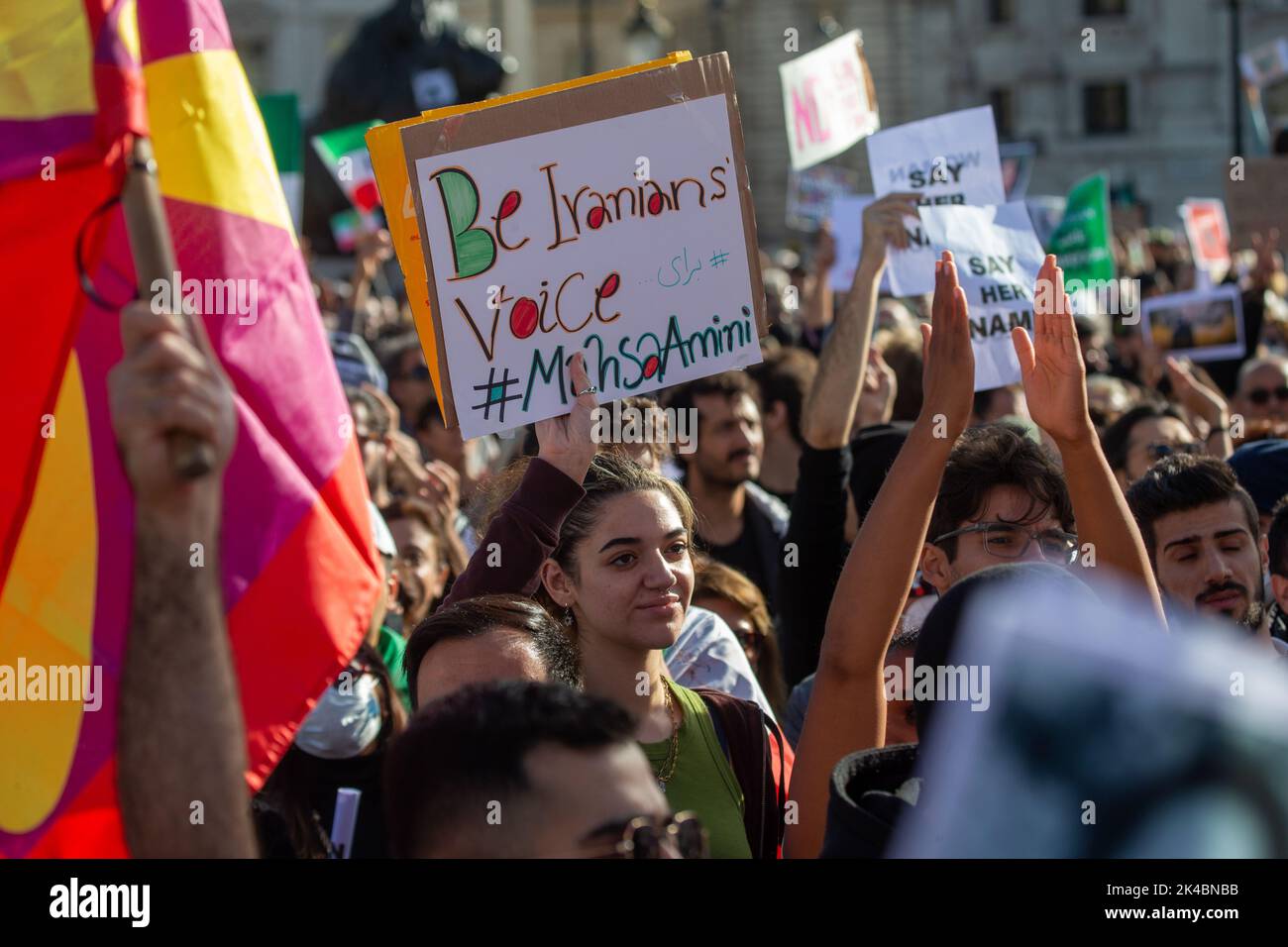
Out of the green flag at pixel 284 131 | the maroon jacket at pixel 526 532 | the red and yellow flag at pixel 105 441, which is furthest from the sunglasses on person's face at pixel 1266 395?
the red and yellow flag at pixel 105 441

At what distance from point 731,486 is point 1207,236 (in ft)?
30.1

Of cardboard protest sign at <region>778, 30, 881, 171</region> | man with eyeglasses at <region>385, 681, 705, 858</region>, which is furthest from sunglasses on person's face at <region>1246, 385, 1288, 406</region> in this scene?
man with eyeglasses at <region>385, 681, 705, 858</region>

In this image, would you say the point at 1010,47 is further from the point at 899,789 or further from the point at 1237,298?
the point at 899,789

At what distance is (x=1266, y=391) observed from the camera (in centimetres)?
734

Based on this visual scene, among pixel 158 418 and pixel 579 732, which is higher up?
pixel 158 418

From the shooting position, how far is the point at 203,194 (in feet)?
9.61

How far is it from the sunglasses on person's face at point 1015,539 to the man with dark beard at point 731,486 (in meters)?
1.74

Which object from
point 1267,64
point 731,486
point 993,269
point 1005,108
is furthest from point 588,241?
point 1005,108

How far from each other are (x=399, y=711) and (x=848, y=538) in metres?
1.52

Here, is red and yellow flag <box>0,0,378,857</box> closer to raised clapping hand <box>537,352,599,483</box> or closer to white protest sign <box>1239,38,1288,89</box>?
raised clapping hand <box>537,352,599,483</box>

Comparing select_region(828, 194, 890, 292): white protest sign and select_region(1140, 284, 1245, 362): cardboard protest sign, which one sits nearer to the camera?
select_region(828, 194, 890, 292): white protest sign

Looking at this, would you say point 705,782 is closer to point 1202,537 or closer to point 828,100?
point 1202,537

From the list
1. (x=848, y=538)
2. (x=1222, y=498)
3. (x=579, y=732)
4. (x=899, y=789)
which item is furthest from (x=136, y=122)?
(x=848, y=538)

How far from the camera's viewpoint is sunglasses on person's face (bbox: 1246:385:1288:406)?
287 inches
